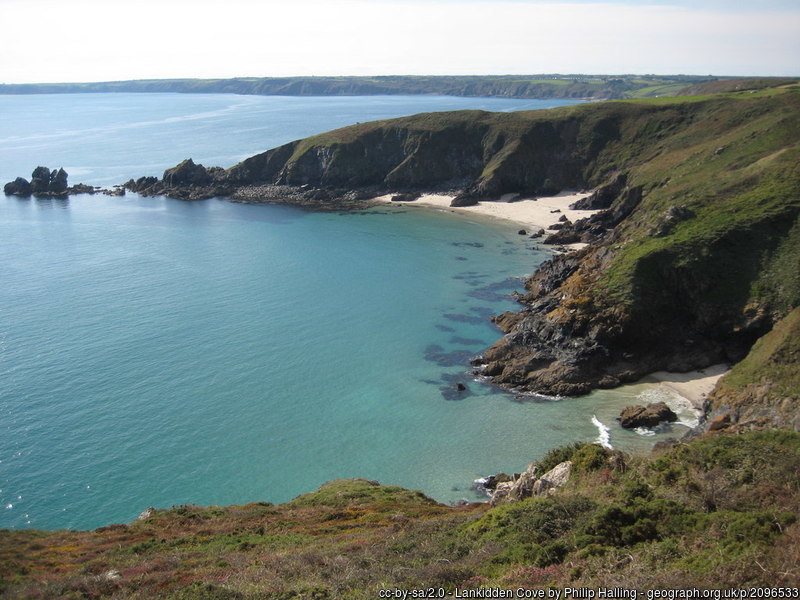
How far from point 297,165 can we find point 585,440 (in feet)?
331

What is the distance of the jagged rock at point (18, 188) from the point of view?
130 meters

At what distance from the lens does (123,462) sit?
127 feet

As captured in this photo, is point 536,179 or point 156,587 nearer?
point 156,587

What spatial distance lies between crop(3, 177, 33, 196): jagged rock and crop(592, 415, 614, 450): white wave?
5311 inches

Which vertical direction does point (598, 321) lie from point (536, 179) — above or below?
below

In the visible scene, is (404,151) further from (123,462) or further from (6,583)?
(6,583)

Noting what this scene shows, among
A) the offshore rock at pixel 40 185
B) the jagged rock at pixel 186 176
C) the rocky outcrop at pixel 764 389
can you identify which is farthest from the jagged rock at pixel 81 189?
the rocky outcrop at pixel 764 389

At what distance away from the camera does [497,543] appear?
20672 mm

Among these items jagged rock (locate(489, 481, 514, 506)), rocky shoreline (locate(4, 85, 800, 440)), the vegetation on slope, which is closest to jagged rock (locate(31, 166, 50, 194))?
rocky shoreline (locate(4, 85, 800, 440))

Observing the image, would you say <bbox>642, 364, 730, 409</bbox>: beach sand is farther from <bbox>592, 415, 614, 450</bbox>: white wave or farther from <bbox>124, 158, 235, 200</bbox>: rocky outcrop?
<bbox>124, 158, 235, 200</bbox>: rocky outcrop

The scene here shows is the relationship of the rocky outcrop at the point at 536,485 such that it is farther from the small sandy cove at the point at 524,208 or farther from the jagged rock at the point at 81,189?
the jagged rock at the point at 81,189

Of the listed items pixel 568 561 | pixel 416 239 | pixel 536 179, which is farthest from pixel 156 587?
pixel 536 179

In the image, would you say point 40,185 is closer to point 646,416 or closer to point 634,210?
point 634,210

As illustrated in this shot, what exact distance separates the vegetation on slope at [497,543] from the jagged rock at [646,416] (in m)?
13.2
